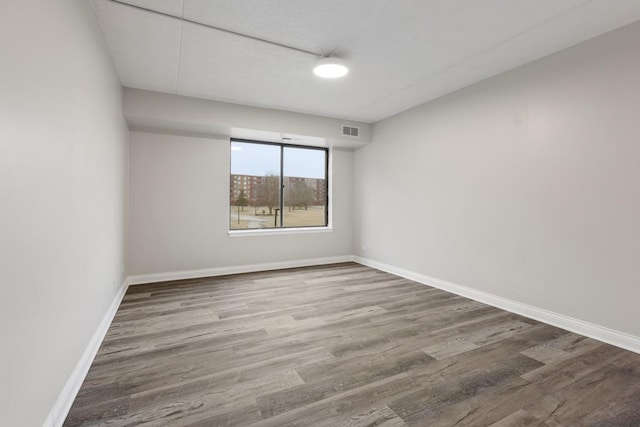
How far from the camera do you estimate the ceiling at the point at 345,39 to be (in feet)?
7.30

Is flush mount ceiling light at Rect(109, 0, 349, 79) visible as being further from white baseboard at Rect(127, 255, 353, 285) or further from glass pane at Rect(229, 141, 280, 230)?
white baseboard at Rect(127, 255, 353, 285)

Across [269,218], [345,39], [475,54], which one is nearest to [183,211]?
[269,218]

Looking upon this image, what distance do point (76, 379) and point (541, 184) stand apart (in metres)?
4.02

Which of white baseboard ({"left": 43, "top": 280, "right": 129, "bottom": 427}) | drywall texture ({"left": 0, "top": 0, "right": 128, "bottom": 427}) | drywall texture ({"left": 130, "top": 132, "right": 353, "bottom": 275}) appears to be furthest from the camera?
drywall texture ({"left": 130, "top": 132, "right": 353, "bottom": 275})

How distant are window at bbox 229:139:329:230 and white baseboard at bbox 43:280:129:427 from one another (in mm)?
2609

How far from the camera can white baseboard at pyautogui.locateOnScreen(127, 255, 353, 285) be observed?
167 inches

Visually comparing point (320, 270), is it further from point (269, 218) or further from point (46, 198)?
point (46, 198)

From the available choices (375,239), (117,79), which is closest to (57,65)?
(117,79)

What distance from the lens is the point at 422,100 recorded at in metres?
4.15

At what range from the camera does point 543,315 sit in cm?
292

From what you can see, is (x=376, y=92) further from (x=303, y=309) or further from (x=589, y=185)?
(x=303, y=309)

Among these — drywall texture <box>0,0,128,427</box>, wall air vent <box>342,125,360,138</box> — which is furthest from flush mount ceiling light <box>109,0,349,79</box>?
wall air vent <box>342,125,360,138</box>

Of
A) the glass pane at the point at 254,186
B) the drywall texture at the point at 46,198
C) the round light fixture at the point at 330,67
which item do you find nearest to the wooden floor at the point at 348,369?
the drywall texture at the point at 46,198

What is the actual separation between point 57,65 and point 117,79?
212 cm
